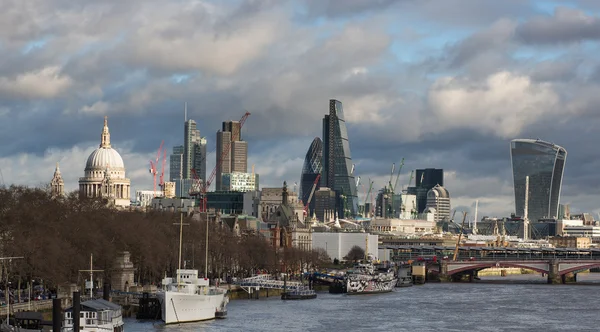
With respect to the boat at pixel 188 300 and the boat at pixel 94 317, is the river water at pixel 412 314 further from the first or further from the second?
the boat at pixel 94 317

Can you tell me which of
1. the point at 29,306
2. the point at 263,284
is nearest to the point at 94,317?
the point at 29,306

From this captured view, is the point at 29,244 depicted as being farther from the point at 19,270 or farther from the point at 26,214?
the point at 26,214

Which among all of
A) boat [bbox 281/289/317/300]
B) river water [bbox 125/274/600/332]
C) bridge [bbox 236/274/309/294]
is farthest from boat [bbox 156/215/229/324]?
bridge [bbox 236/274/309/294]

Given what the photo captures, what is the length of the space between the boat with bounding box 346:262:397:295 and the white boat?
182ft

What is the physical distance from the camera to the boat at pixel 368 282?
16638cm

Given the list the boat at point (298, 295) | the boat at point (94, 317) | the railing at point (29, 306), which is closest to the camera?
the boat at point (94, 317)

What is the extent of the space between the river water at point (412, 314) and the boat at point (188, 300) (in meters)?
1.22

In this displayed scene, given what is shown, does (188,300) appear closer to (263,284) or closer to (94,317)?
(94,317)

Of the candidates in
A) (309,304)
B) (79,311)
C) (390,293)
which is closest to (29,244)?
(79,311)

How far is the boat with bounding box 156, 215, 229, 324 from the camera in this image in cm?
10338

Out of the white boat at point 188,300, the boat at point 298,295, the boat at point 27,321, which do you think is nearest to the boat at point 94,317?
the boat at point 27,321

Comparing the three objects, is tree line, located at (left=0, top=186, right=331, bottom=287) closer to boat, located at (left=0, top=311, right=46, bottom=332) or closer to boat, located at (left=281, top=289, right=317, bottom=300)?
boat, located at (left=281, top=289, right=317, bottom=300)

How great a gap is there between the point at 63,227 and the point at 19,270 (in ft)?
56.8

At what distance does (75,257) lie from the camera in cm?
10975
